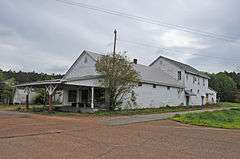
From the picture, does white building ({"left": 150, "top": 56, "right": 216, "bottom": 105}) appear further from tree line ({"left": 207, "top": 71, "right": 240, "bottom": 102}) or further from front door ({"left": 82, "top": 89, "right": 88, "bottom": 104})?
tree line ({"left": 207, "top": 71, "right": 240, "bottom": 102})

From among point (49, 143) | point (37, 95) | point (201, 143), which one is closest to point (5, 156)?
point (49, 143)

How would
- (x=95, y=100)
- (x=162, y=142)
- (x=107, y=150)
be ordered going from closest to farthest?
(x=107, y=150)
(x=162, y=142)
(x=95, y=100)

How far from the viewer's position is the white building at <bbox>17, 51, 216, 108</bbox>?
3469cm

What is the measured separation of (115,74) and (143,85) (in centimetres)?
753

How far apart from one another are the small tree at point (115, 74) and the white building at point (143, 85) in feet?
3.33

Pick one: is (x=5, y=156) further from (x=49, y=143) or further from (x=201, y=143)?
(x=201, y=143)

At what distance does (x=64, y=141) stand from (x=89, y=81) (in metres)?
24.0

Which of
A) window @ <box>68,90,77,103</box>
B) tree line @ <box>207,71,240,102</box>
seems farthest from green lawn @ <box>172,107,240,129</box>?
tree line @ <box>207,71,240,102</box>

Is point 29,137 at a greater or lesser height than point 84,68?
lesser

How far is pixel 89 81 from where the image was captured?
117 ft

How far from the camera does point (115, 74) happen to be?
32406mm

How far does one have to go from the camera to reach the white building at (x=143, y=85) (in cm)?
3469

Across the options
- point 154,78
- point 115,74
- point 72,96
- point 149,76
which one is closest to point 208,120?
point 115,74

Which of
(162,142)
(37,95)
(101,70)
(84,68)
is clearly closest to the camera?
(162,142)
